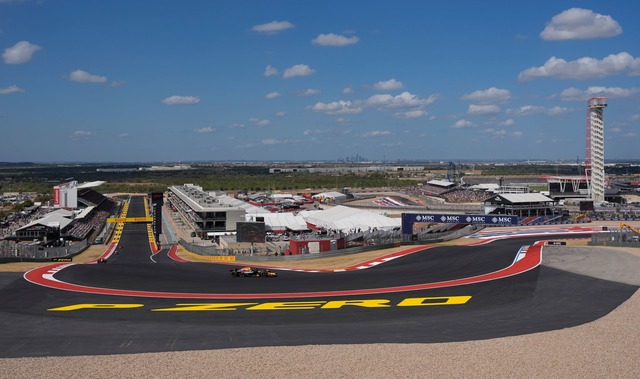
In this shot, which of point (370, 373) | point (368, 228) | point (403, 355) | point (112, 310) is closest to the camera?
point (370, 373)

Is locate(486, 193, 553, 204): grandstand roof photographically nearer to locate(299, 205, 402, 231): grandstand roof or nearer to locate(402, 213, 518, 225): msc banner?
locate(299, 205, 402, 231): grandstand roof

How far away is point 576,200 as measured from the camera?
10381cm

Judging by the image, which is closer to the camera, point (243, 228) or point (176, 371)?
point (176, 371)

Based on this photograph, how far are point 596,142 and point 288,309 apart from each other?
9084 cm

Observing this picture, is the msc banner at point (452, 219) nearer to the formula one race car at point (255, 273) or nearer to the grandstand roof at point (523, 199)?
the formula one race car at point (255, 273)

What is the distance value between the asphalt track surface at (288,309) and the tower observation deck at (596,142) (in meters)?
72.2

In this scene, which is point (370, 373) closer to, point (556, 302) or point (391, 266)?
point (556, 302)

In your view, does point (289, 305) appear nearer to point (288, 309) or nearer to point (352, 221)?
point (288, 309)

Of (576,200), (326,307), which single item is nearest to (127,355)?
(326,307)

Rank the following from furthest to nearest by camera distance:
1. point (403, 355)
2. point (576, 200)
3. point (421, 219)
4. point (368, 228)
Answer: point (576, 200)
point (368, 228)
point (421, 219)
point (403, 355)

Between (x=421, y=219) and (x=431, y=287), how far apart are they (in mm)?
21442

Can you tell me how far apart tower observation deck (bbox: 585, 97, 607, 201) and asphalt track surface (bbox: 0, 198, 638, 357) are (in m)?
72.2

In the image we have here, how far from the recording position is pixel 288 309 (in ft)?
69.5

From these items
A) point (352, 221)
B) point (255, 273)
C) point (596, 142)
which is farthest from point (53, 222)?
point (596, 142)
